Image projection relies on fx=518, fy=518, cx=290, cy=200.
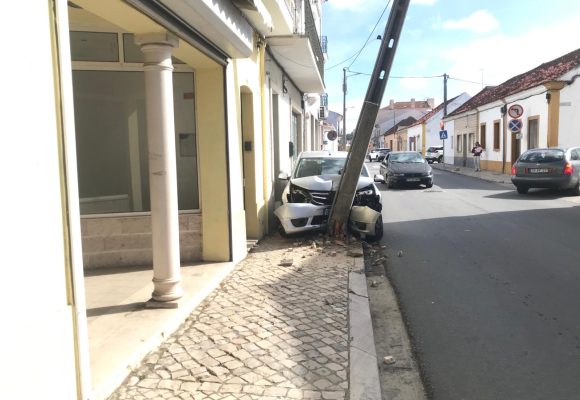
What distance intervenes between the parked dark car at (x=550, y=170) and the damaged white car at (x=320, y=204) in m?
A: 8.34

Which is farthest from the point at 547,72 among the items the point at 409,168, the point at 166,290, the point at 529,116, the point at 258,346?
the point at 258,346

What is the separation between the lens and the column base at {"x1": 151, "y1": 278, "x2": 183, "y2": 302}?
5.05 metres

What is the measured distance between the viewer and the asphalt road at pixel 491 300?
3.82 metres

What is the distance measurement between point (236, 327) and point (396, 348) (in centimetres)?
145

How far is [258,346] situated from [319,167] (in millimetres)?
6630

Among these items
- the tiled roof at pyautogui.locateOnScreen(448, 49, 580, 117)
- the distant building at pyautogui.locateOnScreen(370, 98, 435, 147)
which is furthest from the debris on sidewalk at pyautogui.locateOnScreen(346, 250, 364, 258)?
the distant building at pyautogui.locateOnScreen(370, 98, 435, 147)

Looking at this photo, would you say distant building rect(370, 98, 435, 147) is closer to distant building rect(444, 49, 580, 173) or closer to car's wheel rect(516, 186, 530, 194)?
distant building rect(444, 49, 580, 173)

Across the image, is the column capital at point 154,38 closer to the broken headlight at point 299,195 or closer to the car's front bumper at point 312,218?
the car's front bumper at point 312,218

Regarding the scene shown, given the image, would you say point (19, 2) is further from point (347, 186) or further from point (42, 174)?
point (347, 186)

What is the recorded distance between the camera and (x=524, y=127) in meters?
25.3

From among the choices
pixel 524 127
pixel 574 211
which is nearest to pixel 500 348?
pixel 574 211

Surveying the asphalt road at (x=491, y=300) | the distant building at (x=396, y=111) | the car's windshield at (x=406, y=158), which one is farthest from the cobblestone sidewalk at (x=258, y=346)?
the distant building at (x=396, y=111)

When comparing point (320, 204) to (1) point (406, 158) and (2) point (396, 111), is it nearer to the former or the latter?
(1) point (406, 158)

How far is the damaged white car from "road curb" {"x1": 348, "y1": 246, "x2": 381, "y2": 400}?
2732 mm
